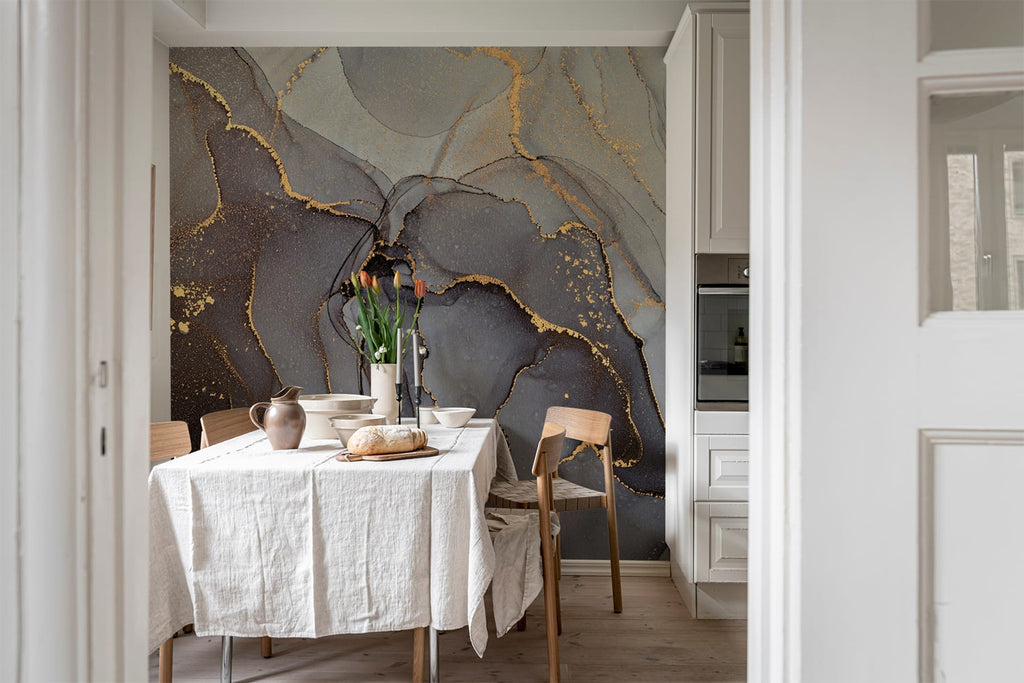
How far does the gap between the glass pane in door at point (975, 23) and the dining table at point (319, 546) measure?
150cm

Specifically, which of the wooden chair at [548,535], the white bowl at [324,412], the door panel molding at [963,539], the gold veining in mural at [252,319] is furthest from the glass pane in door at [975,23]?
the gold veining in mural at [252,319]

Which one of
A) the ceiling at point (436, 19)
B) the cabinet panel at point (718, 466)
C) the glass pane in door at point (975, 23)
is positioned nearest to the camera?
the glass pane in door at point (975, 23)

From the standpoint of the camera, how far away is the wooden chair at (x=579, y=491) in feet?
9.24

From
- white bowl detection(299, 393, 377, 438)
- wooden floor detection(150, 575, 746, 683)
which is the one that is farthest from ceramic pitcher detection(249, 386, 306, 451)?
wooden floor detection(150, 575, 746, 683)

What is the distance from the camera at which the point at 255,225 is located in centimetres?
345

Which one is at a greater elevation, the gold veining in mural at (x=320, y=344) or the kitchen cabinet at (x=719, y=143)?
the kitchen cabinet at (x=719, y=143)

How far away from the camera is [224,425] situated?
272 cm

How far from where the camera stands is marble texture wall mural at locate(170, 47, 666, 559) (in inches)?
135

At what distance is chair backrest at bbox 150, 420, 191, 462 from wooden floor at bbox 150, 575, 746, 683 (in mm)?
733

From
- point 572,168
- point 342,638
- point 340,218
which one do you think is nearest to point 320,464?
point 342,638

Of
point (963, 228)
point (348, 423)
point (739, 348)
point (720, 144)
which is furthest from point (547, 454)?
point (963, 228)

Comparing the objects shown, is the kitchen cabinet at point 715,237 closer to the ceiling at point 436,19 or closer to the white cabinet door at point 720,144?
the white cabinet door at point 720,144

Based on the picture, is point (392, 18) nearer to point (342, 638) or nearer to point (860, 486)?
point (342, 638)

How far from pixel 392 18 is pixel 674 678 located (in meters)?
3.01
